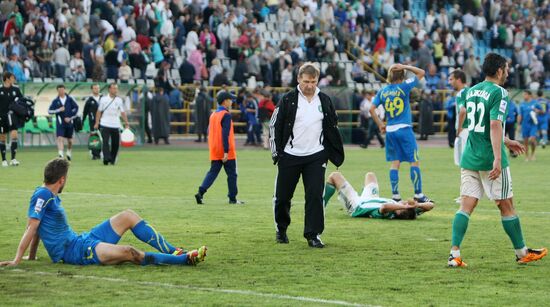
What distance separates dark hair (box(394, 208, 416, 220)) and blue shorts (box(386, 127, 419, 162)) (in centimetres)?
285

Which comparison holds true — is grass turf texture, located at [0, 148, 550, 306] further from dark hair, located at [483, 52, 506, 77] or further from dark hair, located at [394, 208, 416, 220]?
dark hair, located at [483, 52, 506, 77]

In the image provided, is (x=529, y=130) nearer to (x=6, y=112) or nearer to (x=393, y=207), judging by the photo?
(x=6, y=112)

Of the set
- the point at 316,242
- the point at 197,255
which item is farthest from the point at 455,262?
the point at 197,255

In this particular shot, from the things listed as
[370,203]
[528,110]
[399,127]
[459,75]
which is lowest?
[528,110]

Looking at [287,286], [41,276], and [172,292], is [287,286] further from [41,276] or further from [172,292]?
[41,276]

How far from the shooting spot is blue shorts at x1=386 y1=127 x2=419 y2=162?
18.7 metres

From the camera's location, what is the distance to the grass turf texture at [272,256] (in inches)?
379

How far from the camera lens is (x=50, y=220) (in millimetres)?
10844

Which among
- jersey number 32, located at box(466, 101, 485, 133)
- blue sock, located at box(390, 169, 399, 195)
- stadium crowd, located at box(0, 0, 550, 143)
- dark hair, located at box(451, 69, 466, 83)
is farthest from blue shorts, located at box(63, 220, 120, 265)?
stadium crowd, located at box(0, 0, 550, 143)

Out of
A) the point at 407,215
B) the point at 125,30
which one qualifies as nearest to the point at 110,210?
the point at 407,215

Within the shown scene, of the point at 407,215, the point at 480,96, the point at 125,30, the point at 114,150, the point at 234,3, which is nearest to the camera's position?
the point at 480,96

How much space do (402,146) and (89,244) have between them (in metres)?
8.69

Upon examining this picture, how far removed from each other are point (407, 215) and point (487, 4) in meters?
44.5

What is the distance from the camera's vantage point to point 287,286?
33.1ft
